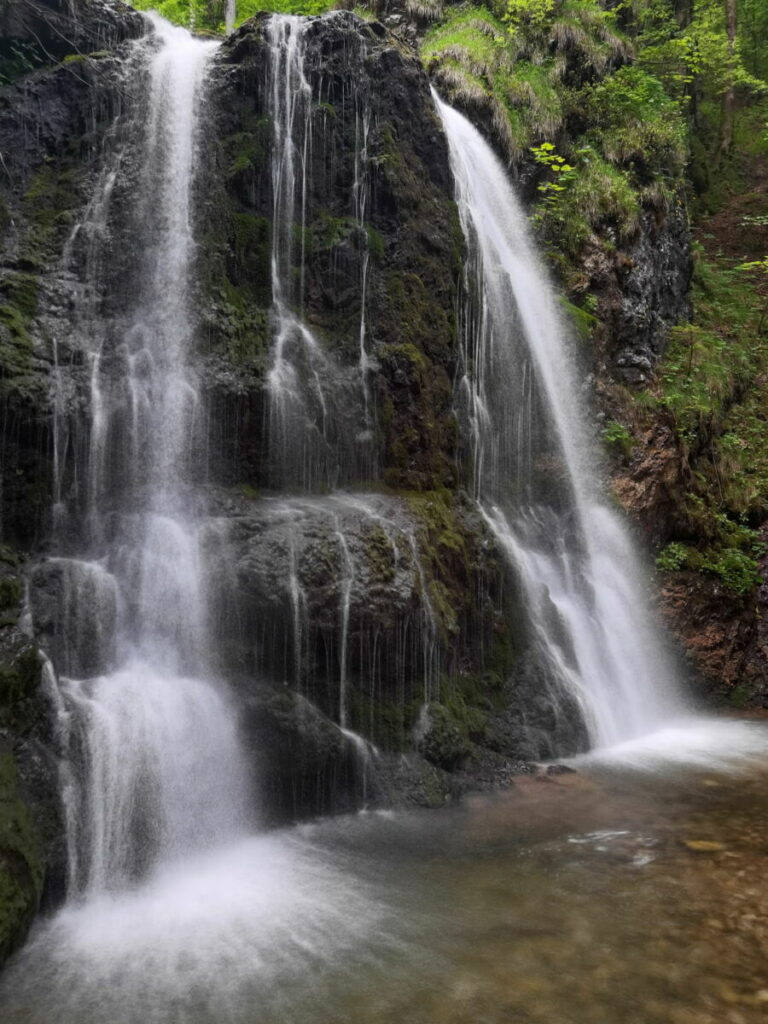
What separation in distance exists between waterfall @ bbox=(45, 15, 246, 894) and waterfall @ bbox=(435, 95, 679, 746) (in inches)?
156

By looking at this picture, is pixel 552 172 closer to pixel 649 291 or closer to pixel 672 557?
pixel 649 291

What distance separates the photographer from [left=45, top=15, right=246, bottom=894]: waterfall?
5422 mm

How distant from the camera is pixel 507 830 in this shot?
20.2 ft

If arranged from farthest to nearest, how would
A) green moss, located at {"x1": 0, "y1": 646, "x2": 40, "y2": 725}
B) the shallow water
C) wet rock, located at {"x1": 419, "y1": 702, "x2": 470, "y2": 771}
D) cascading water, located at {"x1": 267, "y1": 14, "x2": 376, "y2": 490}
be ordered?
cascading water, located at {"x1": 267, "y1": 14, "x2": 376, "y2": 490}
wet rock, located at {"x1": 419, "y1": 702, "x2": 470, "y2": 771}
green moss, located at {"x1": 0, "y1": 646, "x2": 40, "y2": 725}
the shallow water

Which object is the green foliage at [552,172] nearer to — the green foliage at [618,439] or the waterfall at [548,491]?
the waterfall at [548,491]

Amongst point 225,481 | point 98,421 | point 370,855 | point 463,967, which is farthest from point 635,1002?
point 98,421

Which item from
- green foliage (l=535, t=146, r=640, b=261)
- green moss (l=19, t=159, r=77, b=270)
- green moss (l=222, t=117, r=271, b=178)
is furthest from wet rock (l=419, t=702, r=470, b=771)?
green foliage (l=535, t=146, r=640, b=261)

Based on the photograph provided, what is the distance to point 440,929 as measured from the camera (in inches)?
178

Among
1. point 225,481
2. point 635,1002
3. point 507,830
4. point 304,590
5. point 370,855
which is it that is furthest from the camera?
point 225,481

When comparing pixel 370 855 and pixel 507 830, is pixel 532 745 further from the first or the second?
pixel 370 855

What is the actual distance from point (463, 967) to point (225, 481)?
17.9ft

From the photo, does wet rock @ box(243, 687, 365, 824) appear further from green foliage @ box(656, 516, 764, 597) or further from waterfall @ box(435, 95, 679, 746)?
green foliage @ box(656, 516, 764, 597)

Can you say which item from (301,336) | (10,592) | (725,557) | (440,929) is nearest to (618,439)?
(725,557)

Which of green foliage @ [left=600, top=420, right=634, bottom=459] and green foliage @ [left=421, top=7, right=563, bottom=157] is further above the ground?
green foliage @ [left=421, top=7, right=563, bottom=157]
